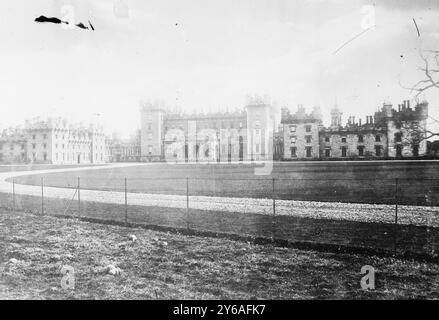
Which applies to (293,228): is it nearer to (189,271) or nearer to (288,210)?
(288,210)

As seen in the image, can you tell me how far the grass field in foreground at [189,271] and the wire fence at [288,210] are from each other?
3.93 feet

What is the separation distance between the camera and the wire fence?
29.0ft

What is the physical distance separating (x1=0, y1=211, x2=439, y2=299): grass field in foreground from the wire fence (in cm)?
120

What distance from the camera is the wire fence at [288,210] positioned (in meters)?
8.84

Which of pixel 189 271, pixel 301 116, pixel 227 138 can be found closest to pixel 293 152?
pixel 301 116

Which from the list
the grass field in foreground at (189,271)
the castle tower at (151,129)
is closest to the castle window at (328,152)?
the castle tower at (151,129)

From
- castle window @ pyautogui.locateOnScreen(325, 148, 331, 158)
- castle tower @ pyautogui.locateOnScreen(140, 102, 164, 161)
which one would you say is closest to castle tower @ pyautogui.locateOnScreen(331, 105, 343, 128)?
castle window @ pyautogui.locateOnScreen(325, 148, 331, 158)

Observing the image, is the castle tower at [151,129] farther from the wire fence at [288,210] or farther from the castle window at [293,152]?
the wire fence at [288,210]

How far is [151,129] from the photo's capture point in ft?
250

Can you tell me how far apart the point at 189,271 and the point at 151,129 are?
235 feet

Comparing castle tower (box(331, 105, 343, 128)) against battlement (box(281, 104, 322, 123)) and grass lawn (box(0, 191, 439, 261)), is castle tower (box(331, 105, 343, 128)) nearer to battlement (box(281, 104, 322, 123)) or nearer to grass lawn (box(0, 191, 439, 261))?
battlement (box(281, 104, 322, 123))

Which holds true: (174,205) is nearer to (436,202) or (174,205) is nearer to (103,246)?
(103,246)
